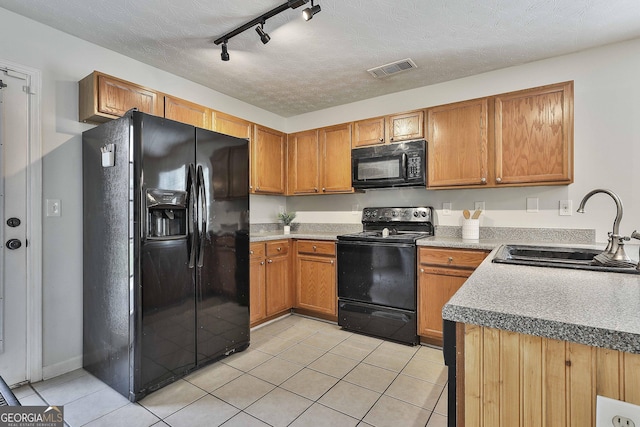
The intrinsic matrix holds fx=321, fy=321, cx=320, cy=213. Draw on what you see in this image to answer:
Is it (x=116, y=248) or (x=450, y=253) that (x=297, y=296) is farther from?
(x=116, y=248)

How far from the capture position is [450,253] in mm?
2674

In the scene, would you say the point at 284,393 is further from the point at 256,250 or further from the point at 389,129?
the point at 389,129

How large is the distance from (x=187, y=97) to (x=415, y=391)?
126 inches

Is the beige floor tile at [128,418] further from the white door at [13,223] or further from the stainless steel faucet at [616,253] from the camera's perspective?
the stainless steel faucet at [616,253]

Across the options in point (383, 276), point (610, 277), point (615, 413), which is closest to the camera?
point (615, 413)

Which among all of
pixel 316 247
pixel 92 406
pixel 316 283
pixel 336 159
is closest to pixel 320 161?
pixel 336 159

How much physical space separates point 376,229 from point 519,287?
2518 millimetres

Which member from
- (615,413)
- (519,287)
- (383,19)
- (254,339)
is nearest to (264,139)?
(383,19)

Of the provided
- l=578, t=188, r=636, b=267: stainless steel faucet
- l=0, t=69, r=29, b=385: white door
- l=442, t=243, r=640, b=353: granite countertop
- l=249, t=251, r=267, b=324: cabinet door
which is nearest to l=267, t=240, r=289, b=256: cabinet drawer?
l=249, t=251, r=267, b=324: cabinet door

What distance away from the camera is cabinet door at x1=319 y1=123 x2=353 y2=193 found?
3564 mm

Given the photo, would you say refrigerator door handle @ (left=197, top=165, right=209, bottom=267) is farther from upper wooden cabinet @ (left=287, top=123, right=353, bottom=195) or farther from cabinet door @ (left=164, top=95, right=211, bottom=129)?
upper wooden cabinet @ (left=287, top=123, right=353, bottom=195)

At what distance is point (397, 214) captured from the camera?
3.42 metres

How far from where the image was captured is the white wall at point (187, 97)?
2.28 meters

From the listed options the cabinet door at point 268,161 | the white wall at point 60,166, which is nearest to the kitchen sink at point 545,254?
the cabinet door at point 268,161
